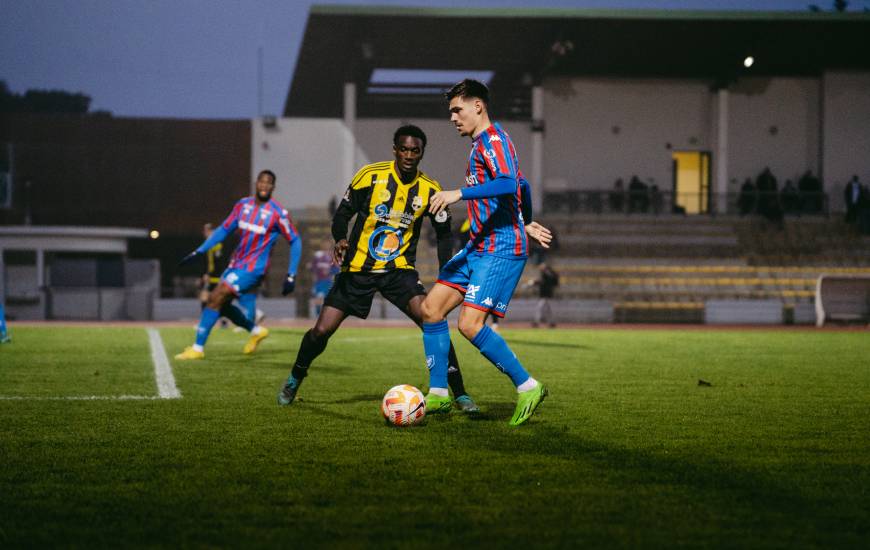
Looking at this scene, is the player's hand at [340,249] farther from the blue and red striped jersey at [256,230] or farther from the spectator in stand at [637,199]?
the spectator in stand at [637,199]

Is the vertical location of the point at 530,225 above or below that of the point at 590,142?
below

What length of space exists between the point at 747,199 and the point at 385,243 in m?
30.7

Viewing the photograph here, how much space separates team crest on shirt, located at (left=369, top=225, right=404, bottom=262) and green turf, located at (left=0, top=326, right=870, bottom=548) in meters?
1.12

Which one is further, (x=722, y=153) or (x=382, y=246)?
(x=722, y=153)

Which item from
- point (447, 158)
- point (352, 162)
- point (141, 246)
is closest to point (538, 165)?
point (447, 158)

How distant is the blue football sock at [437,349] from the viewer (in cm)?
635

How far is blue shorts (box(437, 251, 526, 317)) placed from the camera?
6.03 meters

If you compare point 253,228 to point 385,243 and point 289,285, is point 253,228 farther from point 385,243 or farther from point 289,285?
point 385,243

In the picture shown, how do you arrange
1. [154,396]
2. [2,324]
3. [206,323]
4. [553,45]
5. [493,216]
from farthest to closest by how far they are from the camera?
[553,45] → [2,324] → [206,323] → [154,396] → [493,216]

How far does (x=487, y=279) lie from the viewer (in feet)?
19.8

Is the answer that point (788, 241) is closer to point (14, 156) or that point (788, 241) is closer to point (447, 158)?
point (447, 158)

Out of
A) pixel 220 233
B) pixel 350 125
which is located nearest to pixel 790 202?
pixel 350 125

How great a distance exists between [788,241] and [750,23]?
7.57 m


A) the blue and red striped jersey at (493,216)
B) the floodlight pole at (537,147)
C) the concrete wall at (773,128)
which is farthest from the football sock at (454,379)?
the concrete wall at (773,128)
